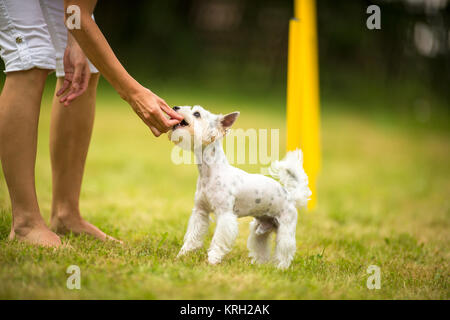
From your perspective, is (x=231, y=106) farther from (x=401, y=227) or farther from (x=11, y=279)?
(x=11, y=279)

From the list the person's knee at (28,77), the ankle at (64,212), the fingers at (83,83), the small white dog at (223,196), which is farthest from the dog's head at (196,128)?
the ankle at (64,212)

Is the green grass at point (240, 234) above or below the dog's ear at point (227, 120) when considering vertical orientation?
below

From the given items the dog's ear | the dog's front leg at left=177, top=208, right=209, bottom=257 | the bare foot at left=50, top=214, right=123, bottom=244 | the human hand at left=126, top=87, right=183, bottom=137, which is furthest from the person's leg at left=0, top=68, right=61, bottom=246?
the dog's ear

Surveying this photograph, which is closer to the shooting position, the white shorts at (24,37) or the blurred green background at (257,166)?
the blurred green background at (257,166)

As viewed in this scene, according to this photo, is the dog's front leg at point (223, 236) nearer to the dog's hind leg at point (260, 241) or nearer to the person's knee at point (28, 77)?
the dog's hind leg at point (260, 241)

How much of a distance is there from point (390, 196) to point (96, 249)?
15.9 feet

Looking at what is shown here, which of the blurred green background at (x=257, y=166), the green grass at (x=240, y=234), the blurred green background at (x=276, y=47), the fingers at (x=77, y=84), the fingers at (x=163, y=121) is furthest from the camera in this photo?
the blurred green background at (x=276, y=47)

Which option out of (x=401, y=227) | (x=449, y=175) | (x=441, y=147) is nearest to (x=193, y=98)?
(x=441, y=147)

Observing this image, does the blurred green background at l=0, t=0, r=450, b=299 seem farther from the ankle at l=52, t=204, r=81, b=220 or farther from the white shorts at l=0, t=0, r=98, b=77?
the white shorts at l=0, t=0, r=98, b=77

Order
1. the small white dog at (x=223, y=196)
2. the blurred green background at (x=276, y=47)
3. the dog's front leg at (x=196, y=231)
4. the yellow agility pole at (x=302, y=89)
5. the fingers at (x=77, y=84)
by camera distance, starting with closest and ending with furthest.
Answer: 1. the small white dog at (x=223, y=196)
2. the dog's front leg at (x=196, y=231)
3. the fingers at (x=77, y=84)
4. the yellow agility pole at (x=302, y=89)
5. the blurred green background at (x=276, y=47)

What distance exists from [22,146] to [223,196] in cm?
136

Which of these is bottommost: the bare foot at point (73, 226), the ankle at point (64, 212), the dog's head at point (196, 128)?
the bare foot at point (73, 226)

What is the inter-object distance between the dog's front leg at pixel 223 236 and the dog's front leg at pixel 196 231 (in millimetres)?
156

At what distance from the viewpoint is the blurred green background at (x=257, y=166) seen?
113 inches
